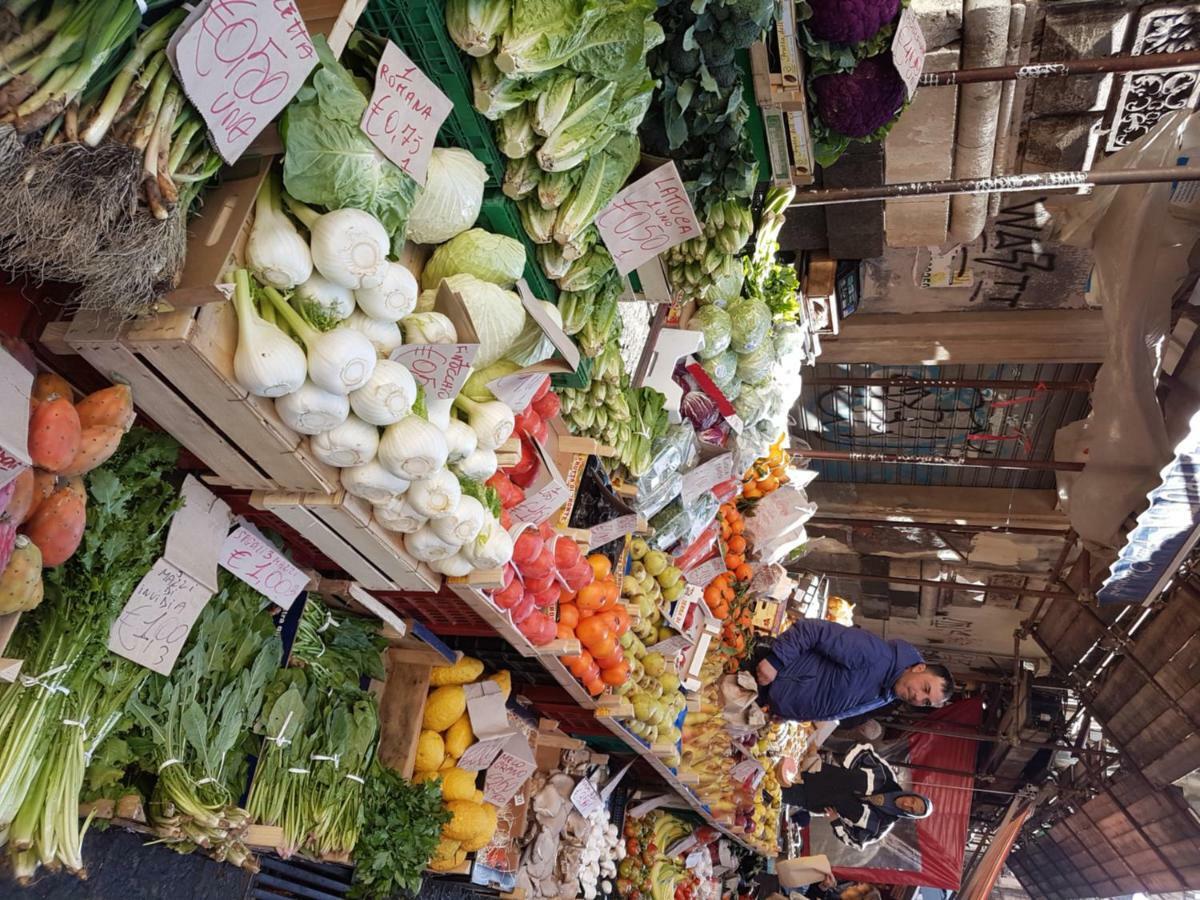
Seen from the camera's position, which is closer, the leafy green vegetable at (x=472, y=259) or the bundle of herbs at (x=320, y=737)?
the leafy green vegetable at (x=472, y=259)

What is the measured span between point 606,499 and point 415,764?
1201 mm

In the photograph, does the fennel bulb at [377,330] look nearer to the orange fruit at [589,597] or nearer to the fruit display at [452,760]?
the orange fruit at [589,597]

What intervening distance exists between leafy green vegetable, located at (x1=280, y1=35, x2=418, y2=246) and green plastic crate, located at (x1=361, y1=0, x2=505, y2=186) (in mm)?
221

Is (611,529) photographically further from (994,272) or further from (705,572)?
Answer: (994,272)

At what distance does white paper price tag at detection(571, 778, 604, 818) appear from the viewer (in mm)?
4207

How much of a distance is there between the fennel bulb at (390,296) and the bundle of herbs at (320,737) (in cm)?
120

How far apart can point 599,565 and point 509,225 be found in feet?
5.19

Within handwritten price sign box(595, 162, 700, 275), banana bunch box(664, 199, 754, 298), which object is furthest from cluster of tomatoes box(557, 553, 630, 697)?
handwritten price sign box(595, 162, 700, 275)

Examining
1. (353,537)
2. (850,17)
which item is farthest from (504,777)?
(850,17)

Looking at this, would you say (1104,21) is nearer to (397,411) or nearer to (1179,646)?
(397,411)

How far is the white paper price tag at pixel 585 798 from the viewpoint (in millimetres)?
4207

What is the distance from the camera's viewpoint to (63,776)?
166 centimetres

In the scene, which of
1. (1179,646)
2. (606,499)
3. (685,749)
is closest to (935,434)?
(1179,646)

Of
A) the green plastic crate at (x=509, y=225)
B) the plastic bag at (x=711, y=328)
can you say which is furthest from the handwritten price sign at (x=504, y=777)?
the green plastic crate at (x=509, y=225)
